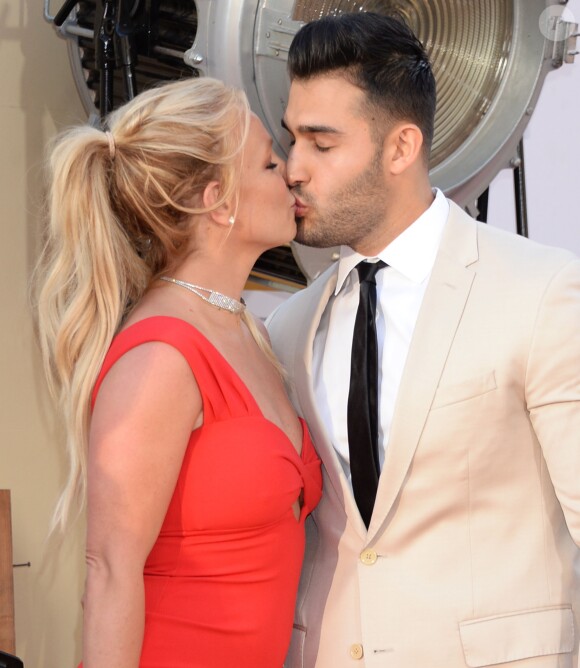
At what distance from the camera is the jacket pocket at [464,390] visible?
115 centimetres

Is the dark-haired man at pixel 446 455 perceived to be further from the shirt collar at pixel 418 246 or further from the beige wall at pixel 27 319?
the beige wall at pixel 27 319

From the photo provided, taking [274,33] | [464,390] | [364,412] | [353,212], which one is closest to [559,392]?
[464,390]

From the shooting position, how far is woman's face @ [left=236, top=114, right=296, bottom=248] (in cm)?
127

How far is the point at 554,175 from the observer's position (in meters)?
2.48

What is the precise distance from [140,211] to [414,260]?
1.06 ft

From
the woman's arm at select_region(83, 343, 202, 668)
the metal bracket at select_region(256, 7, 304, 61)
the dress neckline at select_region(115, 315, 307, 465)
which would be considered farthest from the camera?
the metal bracket at select_region(256, 7, 304, 61)

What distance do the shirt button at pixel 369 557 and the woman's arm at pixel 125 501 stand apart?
0.78ft

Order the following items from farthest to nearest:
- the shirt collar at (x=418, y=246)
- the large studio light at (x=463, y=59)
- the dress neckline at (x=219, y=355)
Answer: the large studio light at (x=463, y=59) < the shirt collar at (x=418, y=246) < the dress neckline at (x=219, y=355)

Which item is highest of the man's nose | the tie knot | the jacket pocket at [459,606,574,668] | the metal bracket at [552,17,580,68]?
the metal bracket at [552,17,580,68]

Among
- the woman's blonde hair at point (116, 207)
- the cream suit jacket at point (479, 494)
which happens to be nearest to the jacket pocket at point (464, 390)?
the cream suit jacket at point (479, 494)

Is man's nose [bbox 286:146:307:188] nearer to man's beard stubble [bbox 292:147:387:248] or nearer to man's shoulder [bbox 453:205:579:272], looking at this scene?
man's beard stubble [bbox 292:147:387:248]

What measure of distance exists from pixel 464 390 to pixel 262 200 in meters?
0.34

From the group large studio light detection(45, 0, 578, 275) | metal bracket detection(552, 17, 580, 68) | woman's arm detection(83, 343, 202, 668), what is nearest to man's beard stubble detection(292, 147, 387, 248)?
large studio light detection(45, 0, 578, 275)

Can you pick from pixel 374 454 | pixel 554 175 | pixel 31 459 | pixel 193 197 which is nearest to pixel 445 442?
pixel 374 454
